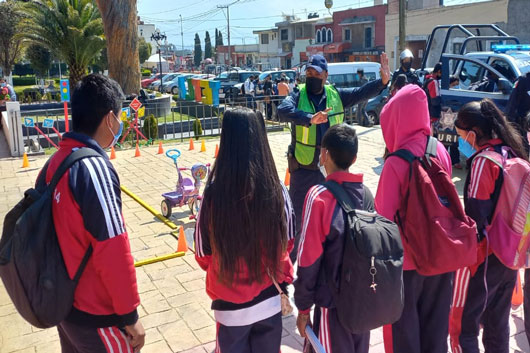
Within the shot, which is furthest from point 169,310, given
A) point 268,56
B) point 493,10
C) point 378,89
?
point 268,56

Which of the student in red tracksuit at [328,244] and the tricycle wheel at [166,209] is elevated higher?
the student in red tracksuit at [328,244]

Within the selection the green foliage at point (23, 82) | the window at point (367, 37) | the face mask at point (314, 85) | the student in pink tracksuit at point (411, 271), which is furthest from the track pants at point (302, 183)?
the green foliage at point (23, 82)

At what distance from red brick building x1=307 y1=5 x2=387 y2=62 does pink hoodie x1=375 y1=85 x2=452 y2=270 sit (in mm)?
43735

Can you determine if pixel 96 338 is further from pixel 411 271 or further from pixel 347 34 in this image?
pixel 347 34

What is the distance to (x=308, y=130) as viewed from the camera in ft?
15.0

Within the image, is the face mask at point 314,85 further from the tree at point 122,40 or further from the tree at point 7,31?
the tree at point 7,31

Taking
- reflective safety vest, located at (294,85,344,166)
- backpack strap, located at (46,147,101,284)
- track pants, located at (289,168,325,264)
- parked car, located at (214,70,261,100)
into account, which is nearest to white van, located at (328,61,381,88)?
parked car, located at (214,70,261,100)

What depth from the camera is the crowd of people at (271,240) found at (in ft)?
7.46

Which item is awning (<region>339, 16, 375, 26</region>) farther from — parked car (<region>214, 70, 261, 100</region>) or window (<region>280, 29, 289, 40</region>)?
parked car (<region>214, 70, 261, 100</region>)

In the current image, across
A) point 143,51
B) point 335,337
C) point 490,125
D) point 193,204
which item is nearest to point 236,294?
point 335,337

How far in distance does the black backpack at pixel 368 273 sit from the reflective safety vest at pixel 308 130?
202cm

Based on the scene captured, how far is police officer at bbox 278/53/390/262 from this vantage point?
14.9ft

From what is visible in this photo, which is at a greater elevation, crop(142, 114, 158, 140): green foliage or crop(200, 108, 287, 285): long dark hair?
crop(200, 108, 287, 285): long dark hair

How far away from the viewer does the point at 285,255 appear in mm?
2646
